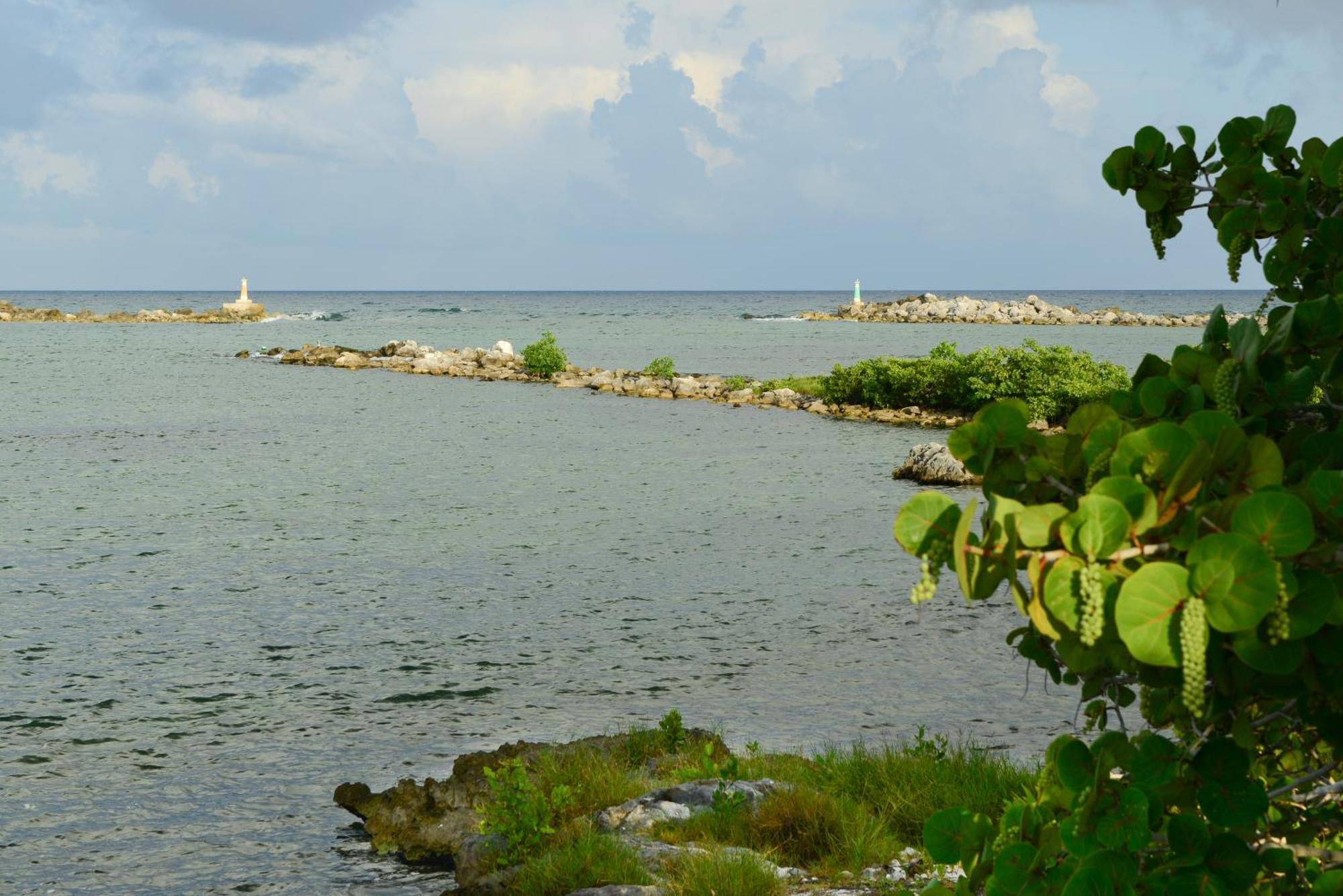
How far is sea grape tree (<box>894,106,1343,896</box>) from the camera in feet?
6.69

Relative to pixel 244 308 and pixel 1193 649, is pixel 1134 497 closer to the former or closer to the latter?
pixel 1193 649

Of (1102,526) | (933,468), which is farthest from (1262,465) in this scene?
(933,468)

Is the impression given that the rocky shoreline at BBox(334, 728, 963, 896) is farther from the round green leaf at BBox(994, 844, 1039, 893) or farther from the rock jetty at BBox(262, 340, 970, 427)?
the rock jetty at BBox(262, 340, 970, 427)

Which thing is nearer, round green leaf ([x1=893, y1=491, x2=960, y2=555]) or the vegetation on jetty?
round green leaf ([x1=893, y1=491, x2=960, y2=555])

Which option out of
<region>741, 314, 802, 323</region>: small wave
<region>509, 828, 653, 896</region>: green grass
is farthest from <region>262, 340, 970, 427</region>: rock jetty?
<region>741, 314, 802, 323</region>: small wave

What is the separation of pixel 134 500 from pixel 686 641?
1413 centimetres

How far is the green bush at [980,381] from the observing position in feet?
102

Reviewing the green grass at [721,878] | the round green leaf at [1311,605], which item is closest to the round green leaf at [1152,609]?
the round green leaf at [1311,605]

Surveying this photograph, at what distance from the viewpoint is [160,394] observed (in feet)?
144

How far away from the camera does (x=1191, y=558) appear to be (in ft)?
6.57

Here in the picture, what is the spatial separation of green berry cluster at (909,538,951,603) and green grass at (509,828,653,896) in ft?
16.0

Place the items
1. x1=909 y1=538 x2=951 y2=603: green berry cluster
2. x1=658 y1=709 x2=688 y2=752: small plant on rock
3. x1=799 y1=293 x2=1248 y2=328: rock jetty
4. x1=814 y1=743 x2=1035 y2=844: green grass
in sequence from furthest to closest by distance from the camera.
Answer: x1=799 y1=293 x2=1248 y2=328: rock jetty, x1=658 y1=709 x2=688 y2=752: small plant on rock, x1=814 y1=743 x2=1035 y2=844: green grass, x1=909 y1=538 x2=951 y2=603: green berry cluster

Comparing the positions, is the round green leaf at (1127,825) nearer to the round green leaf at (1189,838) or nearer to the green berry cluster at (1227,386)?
the round green leaf at (1189,838)

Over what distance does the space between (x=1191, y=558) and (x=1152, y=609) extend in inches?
4.7
